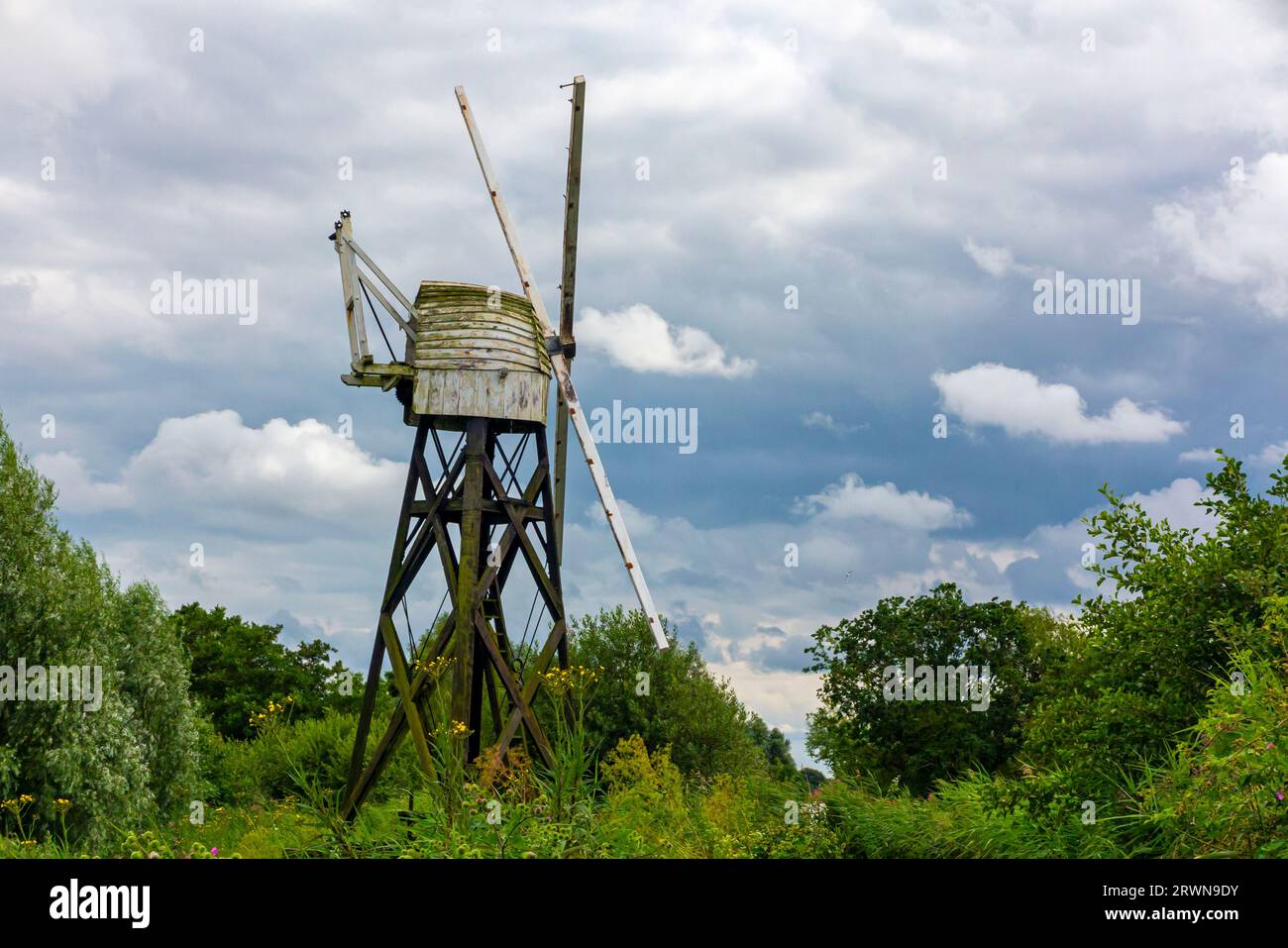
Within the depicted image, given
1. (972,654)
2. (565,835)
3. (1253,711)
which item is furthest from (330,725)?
(1253,711)

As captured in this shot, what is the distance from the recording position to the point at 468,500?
1719 cm

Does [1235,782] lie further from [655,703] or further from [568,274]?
[655,703]

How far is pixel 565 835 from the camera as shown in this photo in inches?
409

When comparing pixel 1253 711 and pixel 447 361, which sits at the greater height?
pixel 447 361

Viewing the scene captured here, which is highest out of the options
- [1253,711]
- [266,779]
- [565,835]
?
[1253,711]

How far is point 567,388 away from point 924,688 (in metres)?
15.8

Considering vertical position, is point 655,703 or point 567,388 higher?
point 567,388

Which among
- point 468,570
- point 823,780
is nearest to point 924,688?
point 823,780

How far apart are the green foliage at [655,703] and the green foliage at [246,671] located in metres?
16.0

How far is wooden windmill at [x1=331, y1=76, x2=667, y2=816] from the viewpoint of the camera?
1691 centimetres
